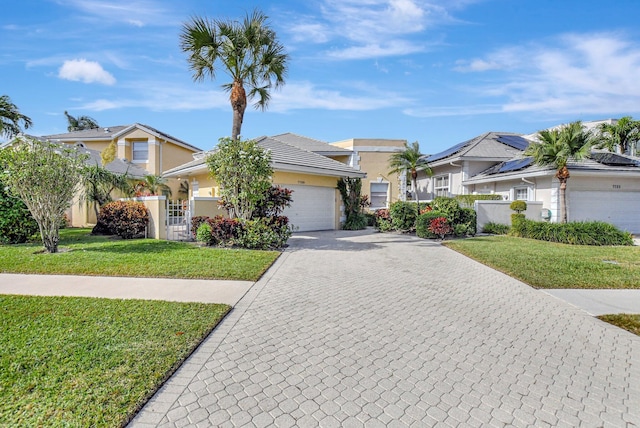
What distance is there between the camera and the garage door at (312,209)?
16.5m

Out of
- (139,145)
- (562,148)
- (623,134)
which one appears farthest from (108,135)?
(623,134)

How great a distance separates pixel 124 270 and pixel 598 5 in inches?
621

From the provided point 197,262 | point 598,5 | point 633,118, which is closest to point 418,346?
point 197,262

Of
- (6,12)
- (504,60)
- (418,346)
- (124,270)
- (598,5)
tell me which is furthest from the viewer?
(504,60)

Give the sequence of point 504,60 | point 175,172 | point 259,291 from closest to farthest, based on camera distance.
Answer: point 259,291
point 504,60
point 175,172

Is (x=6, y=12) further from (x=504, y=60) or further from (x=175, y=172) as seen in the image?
(x=504, y=60)

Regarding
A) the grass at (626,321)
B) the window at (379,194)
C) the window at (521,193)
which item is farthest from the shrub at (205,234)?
the window at (521,193)

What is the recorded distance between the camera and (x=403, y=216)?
17.4 m

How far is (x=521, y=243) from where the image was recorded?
44.9 feet

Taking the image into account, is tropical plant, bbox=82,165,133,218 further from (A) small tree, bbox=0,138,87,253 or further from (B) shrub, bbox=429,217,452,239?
(B) shrub, bbox=429,217,452,239

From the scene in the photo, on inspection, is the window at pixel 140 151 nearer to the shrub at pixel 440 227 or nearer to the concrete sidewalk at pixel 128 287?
the concrete sidewalk at pixel 128 287

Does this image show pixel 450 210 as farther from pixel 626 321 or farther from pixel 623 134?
pixel 623 134

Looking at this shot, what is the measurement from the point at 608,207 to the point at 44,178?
80.5 feet

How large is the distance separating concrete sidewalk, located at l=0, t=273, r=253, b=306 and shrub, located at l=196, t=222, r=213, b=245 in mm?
4465
